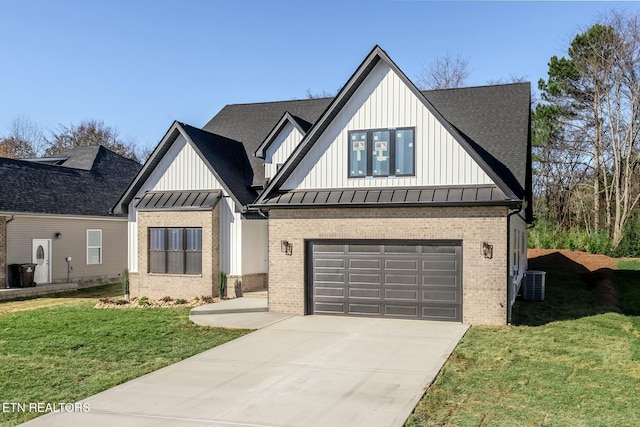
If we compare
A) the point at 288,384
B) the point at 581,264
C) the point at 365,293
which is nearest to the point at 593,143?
the point at 581,264

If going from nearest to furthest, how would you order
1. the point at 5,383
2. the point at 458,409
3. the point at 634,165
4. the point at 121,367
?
the point at 458,409 → the point at 5,383 → the point at 121,367 → the point at 634,165

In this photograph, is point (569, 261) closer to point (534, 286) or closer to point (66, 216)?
point (534, 286)

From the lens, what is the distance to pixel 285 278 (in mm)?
15836

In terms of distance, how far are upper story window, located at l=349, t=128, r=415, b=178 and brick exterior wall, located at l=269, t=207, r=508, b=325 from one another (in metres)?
1.14

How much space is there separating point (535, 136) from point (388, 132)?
26.2 meters

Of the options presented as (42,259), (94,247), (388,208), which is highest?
(388,208)

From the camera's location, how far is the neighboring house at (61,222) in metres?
21.8

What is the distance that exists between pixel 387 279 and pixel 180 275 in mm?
7978

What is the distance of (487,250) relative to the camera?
13.7m

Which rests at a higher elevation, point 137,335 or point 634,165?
point 634,165

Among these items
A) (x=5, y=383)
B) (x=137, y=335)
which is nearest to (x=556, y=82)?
(x=137, y=335)

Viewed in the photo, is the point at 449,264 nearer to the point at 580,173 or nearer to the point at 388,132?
the point at 388,132

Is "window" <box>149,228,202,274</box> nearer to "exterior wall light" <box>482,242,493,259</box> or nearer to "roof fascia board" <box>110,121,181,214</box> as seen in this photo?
"roof fascia board" <box>110,121,181,214</box>

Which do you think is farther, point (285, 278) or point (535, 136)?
point (535, 136)
